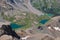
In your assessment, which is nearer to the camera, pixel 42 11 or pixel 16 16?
pixel 16 16

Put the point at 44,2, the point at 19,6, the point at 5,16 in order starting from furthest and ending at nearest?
1. the point at 44,2
2. the point at 19,6
3. the point at 5,16

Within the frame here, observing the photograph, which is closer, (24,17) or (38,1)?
(24,17)

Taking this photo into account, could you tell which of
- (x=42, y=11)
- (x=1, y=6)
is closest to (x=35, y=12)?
(x=42, y=11)

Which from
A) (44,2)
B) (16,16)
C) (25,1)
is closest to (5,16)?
(16,16)

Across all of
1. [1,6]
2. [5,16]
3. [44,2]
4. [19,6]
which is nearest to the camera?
[5,16]

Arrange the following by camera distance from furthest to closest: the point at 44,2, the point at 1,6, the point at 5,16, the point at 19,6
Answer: the point at 44,2
the point at 19,6
the point at 1,6
the point at 5,16

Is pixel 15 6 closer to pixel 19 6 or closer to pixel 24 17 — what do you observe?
pixel 19 6

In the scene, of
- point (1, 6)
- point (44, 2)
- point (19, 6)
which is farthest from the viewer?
point (44, 2)

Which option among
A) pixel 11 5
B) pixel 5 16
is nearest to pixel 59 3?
pixel 11 5

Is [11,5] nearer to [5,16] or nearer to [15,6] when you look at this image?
[15,6]
